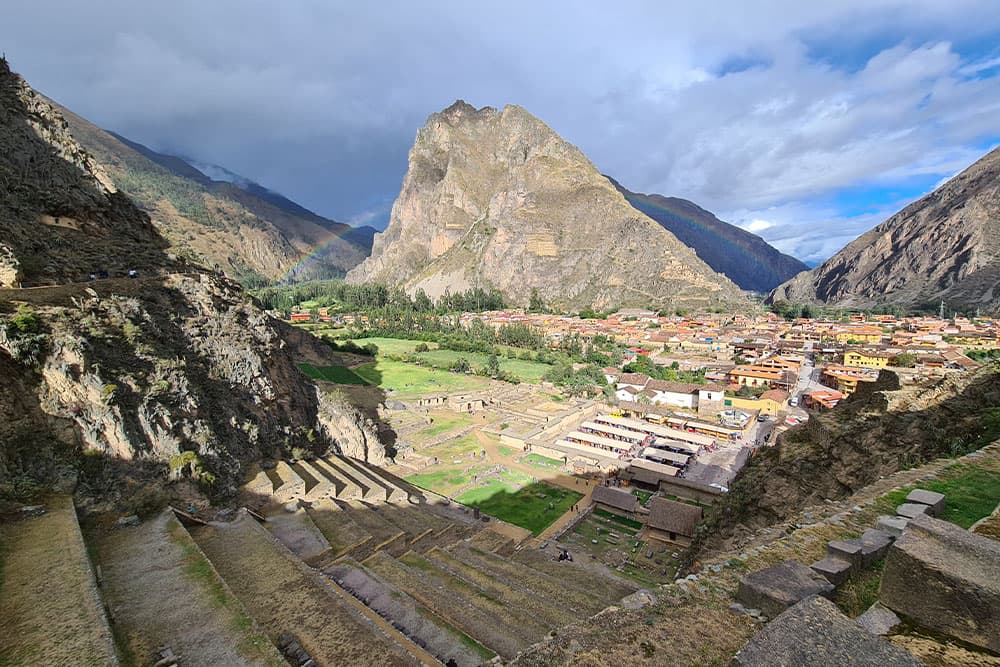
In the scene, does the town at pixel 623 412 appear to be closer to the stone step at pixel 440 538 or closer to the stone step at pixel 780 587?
the stone step at pixel 440 538

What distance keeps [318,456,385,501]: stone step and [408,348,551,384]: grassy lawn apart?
34.8 meters

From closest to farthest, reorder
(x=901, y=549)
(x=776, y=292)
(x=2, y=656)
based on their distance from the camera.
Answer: (x=901, y=549)
(x=2, y=656)
(x=776, y=292)

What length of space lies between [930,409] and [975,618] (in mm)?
11062

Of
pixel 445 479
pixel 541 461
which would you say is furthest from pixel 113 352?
pixel 541 461

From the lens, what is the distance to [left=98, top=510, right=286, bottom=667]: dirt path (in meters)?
8.41

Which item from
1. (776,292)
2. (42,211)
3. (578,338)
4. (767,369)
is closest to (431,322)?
(578,338)

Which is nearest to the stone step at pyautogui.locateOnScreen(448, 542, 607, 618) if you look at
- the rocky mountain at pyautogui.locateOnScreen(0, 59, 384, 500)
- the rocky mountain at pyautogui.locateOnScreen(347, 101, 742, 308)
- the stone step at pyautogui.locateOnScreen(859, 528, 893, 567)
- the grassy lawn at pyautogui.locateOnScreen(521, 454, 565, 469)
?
the stone step at pyautogui.locateOnScreen(859, 528, 893, 567)

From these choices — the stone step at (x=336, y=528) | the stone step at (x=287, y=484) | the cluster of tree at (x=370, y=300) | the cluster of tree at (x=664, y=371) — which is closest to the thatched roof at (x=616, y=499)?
the stone step at (x=336, y=528)

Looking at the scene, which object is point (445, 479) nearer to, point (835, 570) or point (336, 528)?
point (336, 528)

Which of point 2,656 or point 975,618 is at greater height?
point 975,618

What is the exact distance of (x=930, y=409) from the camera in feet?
40.4

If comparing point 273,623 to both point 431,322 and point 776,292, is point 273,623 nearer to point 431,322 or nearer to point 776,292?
point 431,322

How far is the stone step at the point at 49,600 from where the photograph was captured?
23.6 feet

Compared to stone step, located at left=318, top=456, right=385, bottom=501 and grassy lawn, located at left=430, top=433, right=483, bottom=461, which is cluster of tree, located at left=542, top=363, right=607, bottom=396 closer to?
grassy lawn, located at left=430, top=433, right=483, bottom=461
